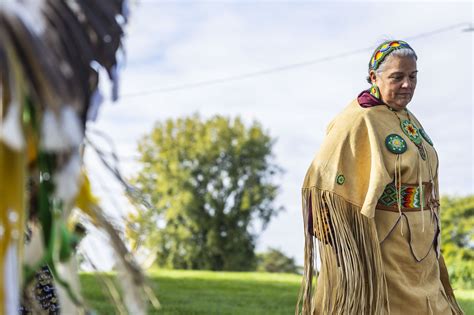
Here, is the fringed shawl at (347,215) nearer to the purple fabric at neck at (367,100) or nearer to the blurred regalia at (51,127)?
the purple fabric at neck at (367,100)

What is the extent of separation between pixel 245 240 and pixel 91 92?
33.0 meters

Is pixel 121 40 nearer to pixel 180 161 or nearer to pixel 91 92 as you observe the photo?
pixel 91 92

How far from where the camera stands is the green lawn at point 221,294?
26.1ft

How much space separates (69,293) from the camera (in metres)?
1.80

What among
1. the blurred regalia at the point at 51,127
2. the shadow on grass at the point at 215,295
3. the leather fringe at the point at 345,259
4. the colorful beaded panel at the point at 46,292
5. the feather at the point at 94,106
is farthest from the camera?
the shadow on grass at the point at 215,295

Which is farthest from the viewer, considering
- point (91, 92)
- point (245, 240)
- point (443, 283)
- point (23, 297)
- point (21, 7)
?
point (245, 240)

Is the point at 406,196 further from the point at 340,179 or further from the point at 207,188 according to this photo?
the point at 207,188

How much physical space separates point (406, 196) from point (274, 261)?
34.1 metres

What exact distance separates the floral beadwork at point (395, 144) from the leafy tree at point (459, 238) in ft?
23.3

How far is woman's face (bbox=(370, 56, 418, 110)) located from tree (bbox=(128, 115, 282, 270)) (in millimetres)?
29759

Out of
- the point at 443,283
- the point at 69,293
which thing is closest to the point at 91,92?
the point at 69,293

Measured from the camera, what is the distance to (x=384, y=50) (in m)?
4.34

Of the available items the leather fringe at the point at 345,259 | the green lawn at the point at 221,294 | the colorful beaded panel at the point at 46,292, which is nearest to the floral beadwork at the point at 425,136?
the leather fringe at the point at 345,259

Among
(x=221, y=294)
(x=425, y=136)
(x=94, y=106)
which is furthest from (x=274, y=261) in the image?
(x=94, y=106)
